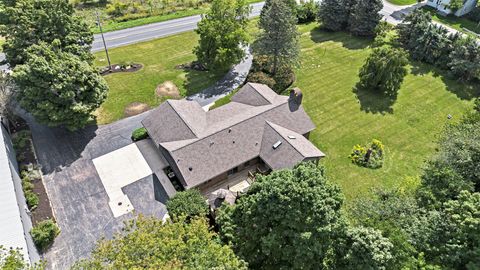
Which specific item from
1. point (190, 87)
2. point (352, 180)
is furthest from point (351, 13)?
point (352, 180)

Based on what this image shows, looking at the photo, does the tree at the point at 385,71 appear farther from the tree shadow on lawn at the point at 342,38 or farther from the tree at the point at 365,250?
the tree at the point at 365,250

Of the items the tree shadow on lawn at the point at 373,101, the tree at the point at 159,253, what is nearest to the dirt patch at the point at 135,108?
the tree at the point at 159,253

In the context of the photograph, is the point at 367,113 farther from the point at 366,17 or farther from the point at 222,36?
the point at 222,36

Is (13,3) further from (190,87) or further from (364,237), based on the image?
(364,237)

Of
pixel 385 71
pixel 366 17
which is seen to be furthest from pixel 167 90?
pixel 366 17

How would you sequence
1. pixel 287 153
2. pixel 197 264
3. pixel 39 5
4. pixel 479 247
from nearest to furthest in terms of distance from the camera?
1. pixel 197 264
2. pixel 479 247
3. pixel 287 153
4. pixel 39 5

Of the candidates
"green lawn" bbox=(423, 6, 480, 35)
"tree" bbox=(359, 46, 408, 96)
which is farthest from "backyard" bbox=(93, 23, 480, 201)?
"green lawn" bbox=(423, 6, 480, 35)
